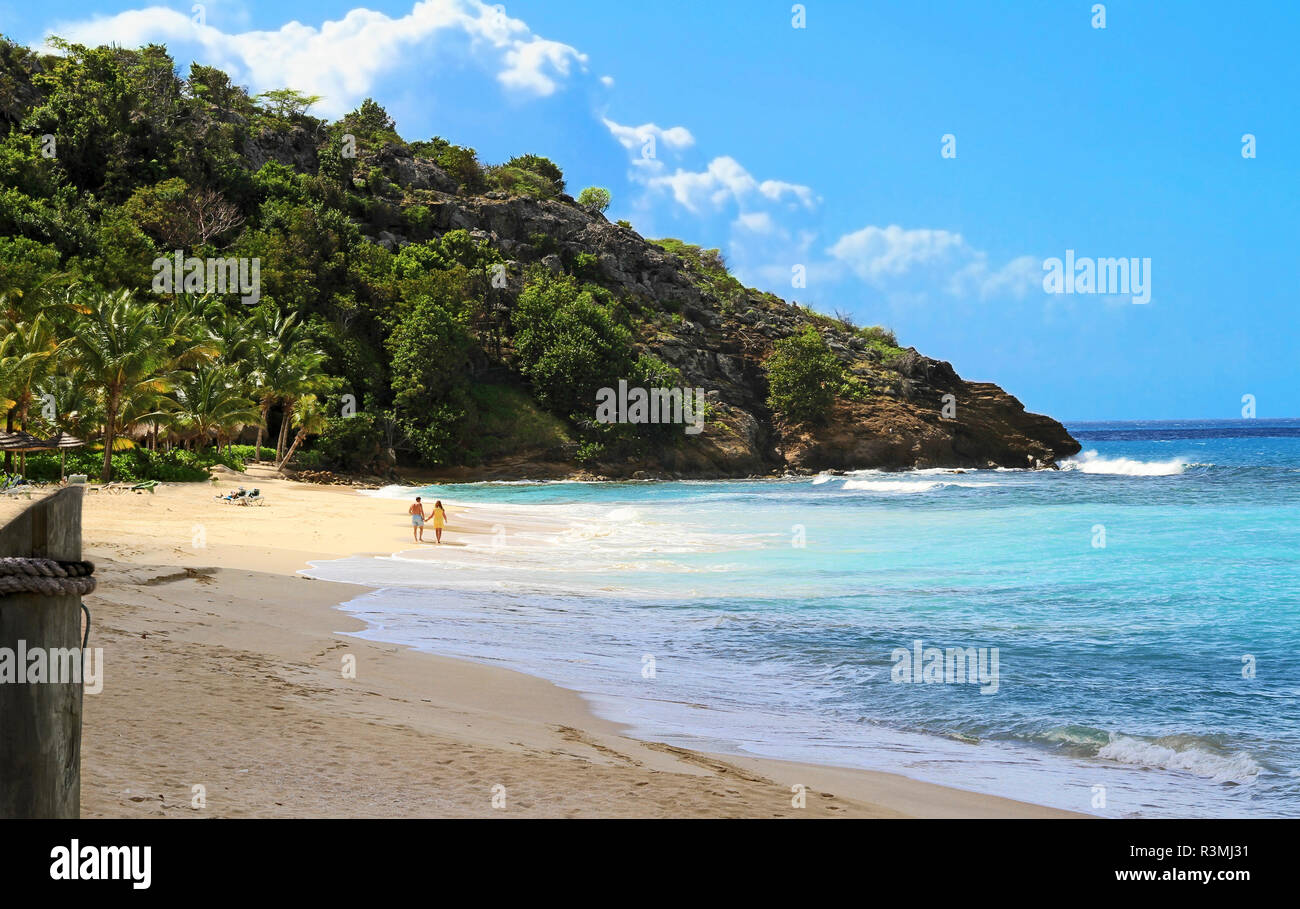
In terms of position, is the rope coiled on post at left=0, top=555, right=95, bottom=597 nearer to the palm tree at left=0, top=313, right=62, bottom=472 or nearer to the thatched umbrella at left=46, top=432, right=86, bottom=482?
the thatched umbrella at left=46, top=432, right=86, bottom=482

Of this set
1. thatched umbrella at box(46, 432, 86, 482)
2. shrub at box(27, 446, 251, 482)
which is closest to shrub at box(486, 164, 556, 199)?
shrub at box(27, 446, 251, 482)

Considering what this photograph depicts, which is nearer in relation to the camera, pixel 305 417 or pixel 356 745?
pixel 356 745

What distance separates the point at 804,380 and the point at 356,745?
66382mm

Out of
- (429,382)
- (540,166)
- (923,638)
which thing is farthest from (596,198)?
(923,638)

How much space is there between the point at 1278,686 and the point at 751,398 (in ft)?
210

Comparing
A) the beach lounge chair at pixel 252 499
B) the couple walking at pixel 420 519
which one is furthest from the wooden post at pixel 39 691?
the beach lounge chair at pixel 252 499

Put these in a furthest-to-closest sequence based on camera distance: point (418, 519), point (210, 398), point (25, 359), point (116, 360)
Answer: point (210, 398) → point (116, 360) → point (25, 359) → point (418, 519)

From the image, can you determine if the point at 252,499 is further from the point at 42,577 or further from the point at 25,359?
the point at 42,577

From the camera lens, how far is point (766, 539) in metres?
25.7

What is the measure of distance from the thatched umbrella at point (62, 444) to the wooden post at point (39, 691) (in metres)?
24.7

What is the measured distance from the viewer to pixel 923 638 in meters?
13.1

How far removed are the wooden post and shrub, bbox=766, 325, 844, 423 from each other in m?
69.3

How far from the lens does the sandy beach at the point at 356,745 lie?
215 inches
